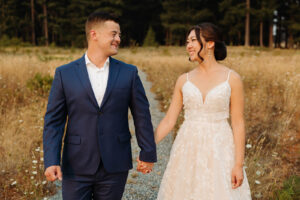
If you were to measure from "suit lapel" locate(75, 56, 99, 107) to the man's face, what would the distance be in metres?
0.19

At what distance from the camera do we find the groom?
199 centimetres

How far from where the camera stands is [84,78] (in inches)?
78.5

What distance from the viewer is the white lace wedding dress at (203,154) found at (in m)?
2.35

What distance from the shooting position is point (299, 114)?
622 cm

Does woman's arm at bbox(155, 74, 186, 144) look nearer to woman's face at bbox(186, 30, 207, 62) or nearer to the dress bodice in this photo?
the dress bodice

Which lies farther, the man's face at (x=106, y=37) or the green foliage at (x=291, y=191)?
the green foliage at (x=291, y=191)

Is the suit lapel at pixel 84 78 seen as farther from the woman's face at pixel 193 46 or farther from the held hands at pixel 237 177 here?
the held hands at pixel 237 177

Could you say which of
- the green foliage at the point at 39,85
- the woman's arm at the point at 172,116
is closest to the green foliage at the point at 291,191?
the woman's arm at the point at 172,116

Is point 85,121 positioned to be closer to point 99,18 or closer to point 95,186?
point 95,186

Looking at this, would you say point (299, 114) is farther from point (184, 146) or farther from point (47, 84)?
point (47, 84)

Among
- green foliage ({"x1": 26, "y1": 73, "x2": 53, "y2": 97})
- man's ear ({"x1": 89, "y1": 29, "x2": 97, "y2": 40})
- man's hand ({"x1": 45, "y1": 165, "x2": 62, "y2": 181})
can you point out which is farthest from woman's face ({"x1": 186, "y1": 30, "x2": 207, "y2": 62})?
green foliage ({"x1": 26, "y1": 73, "x2": 53, "y2": 97})

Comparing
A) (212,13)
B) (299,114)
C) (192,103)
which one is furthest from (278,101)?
(212,13)

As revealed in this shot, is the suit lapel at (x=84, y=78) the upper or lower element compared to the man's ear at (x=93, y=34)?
lower

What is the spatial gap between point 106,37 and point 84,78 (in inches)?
13.6
